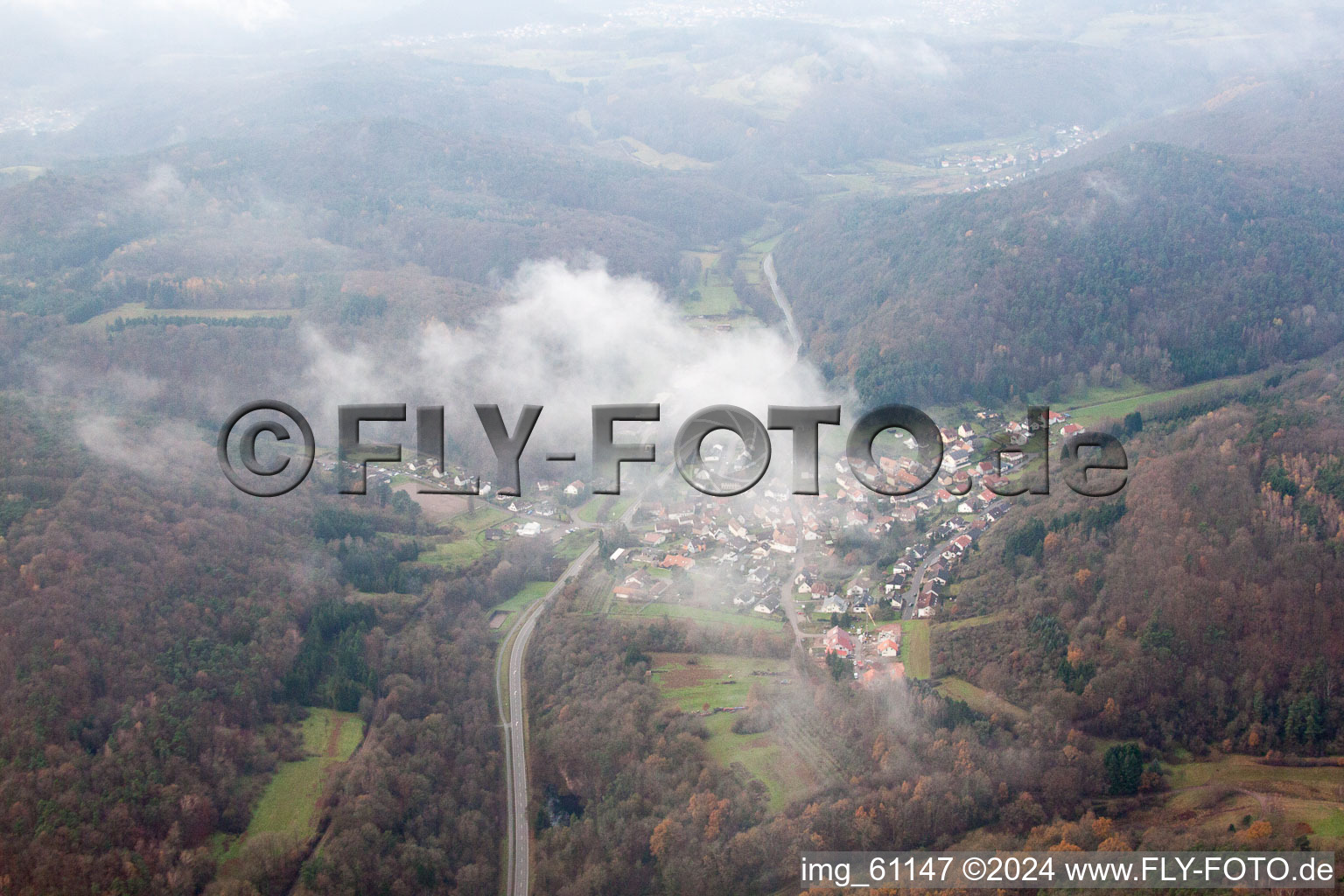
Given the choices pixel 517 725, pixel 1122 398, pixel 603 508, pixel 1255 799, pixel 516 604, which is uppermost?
pixel 1122 398

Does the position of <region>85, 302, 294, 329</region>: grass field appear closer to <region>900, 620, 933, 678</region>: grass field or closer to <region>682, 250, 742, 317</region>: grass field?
<region>682, 250, 742, 317</region>: grass field

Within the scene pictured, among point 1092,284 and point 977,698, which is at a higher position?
point 1092,284

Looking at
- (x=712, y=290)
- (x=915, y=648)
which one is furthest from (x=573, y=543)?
(x=712, y=290)

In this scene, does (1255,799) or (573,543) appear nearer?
(1255,799)

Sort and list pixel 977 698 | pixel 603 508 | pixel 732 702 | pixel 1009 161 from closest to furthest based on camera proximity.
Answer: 1. pixel 977 698
2. pixel 732 702
3. pixel 603 508
4. pixel 1009 161

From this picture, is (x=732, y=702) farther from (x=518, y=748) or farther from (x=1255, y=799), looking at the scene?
(x=1255, y=799)

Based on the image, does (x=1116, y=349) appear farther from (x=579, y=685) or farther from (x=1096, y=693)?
(x=579, y=685)

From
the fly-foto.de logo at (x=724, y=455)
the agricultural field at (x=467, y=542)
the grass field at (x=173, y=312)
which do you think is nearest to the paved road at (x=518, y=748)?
the agricultural field at (x=467, y=542)
